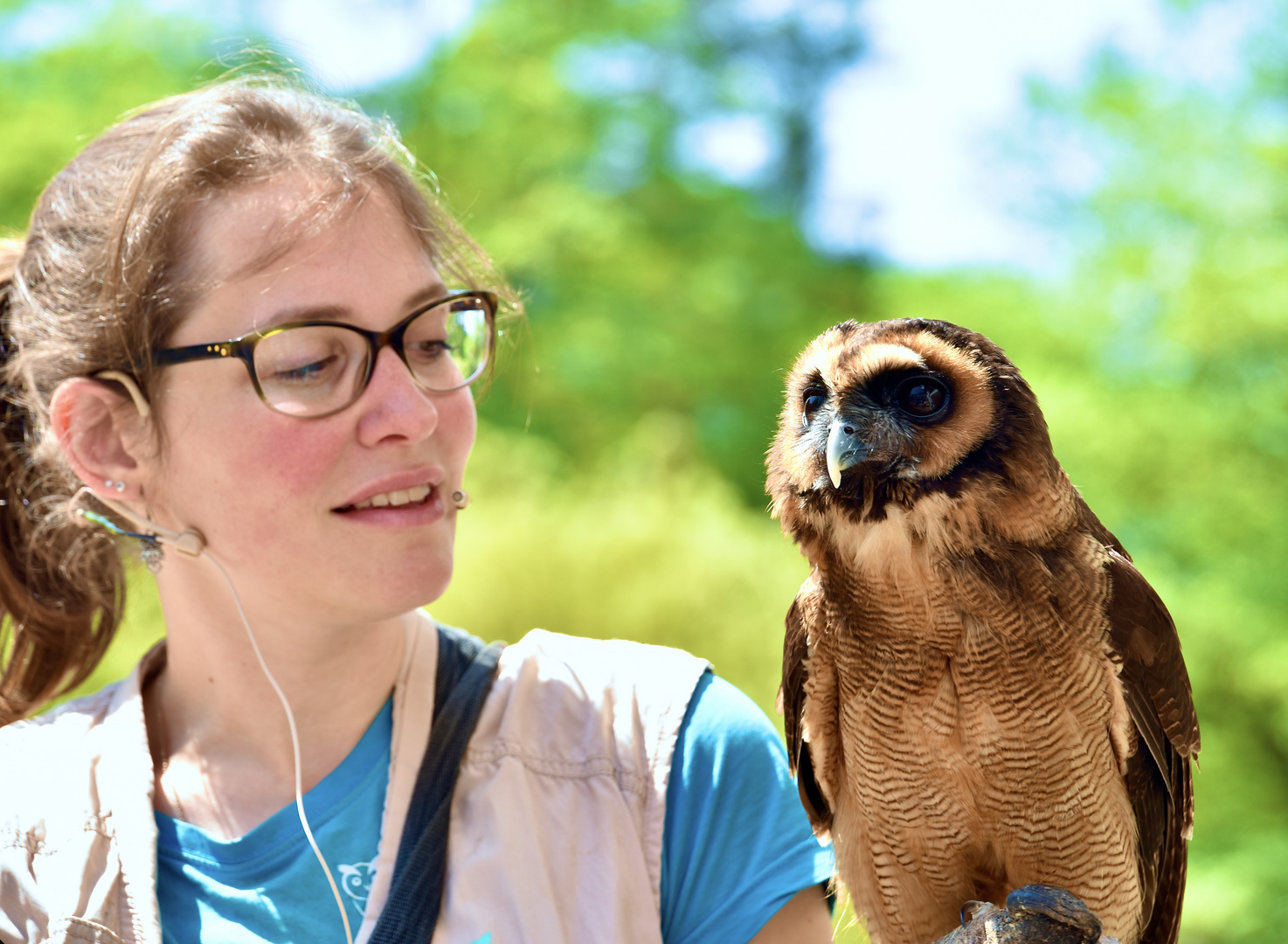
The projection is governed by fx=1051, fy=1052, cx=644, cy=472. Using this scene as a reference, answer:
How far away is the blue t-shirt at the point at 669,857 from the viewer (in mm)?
1561

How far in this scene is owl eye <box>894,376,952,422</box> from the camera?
1.30 meters

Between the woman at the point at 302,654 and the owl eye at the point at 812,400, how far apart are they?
53cm

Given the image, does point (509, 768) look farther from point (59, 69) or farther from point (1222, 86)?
point (59, 69)

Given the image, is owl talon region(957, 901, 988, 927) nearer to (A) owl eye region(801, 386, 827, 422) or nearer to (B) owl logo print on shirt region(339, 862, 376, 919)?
(A) owl eye region(801, 386, 827, 422)

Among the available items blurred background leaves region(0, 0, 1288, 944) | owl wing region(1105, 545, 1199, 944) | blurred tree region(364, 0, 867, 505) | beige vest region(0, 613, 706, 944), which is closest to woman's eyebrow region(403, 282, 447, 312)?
beige vest region(0, 613, 706, 944)

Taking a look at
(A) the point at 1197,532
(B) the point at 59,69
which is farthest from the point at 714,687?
(B) the point at 59,69

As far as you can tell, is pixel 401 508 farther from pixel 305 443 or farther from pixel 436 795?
pixel 436 795

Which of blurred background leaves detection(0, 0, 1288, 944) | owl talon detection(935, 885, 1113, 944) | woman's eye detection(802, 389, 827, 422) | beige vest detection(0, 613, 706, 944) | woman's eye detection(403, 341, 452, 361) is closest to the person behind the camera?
owl talon detection(935, 885, 1113, 944)

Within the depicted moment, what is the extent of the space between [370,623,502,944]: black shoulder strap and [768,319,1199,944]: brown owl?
1.85 feet

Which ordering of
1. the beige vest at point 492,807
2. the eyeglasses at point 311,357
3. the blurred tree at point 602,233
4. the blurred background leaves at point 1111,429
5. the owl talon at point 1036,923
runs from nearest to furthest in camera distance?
1. the owl talon at point 1036,923
2. the beige vest at point 492,807
3. the eyeglasses at point 311,357
4. the blurred background leaves at point 1111,429
5. the blurred tree at point 602,233

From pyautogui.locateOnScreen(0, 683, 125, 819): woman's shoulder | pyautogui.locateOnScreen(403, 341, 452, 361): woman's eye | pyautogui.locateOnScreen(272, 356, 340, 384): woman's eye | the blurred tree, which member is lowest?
pyautogui.locateOnScreen(0, 683, 125, 819): woman's shoulder

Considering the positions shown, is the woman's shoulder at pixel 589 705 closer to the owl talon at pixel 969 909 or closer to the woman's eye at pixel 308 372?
the owl talon at pixel 969 909

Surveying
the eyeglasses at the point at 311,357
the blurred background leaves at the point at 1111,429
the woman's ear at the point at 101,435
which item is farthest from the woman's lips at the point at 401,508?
the blurred background leaves at the point at 1111,429

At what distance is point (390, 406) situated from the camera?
161 cm
